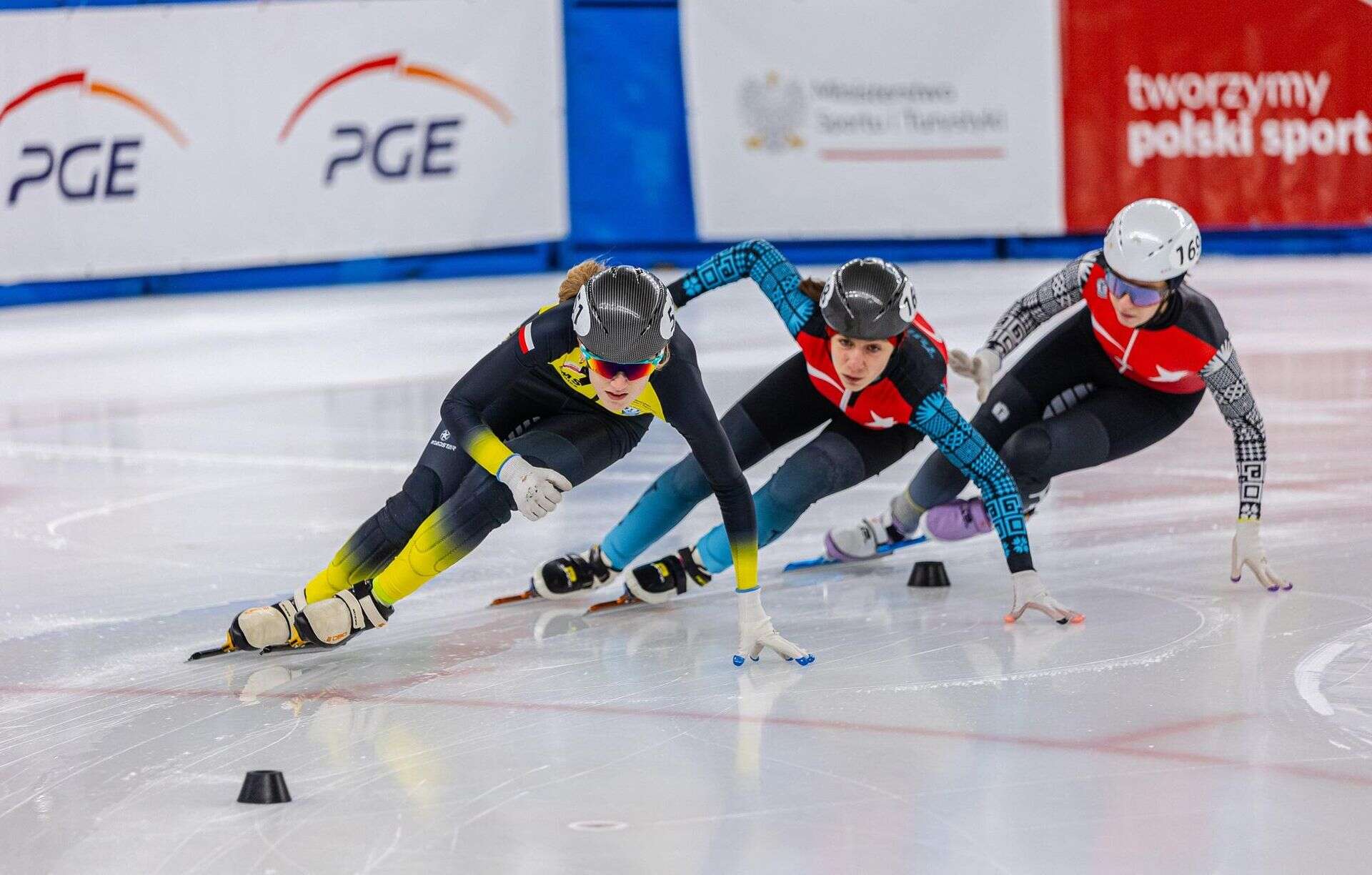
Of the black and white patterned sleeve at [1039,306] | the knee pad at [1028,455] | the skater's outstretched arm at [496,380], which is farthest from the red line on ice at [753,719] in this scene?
the black and white patterned sleeve at [1039,306]

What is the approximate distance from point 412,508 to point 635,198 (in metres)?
10.5

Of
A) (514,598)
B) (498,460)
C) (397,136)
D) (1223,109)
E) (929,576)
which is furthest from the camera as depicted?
(1223,109)

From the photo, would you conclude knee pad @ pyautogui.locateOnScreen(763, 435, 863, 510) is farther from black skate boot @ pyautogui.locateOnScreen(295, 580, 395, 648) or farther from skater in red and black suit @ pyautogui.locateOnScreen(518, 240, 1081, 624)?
black skate boot @ pyautogui.locateOnScreen(295, 580, 395, 648)

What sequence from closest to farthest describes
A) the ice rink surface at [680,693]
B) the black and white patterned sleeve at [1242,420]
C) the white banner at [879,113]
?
the ice rink surface at [680,693]
the black and white patterned sleeve at [1242,420]
the white banner at [879,113]

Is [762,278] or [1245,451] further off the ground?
[762,278]

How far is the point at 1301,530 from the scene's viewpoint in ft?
16.9

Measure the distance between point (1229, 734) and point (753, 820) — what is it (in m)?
1.04

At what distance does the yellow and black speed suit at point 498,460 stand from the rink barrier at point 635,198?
9.86m

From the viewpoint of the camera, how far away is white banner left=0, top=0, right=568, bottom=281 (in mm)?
11891

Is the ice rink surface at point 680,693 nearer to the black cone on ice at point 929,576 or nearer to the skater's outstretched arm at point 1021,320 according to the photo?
the black cone on ice at point 929,576

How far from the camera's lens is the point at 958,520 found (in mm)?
4871

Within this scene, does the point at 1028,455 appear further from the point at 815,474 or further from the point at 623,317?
the point at 623,317

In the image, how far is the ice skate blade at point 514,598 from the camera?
4.56m

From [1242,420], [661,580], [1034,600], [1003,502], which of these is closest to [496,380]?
[661,580]
